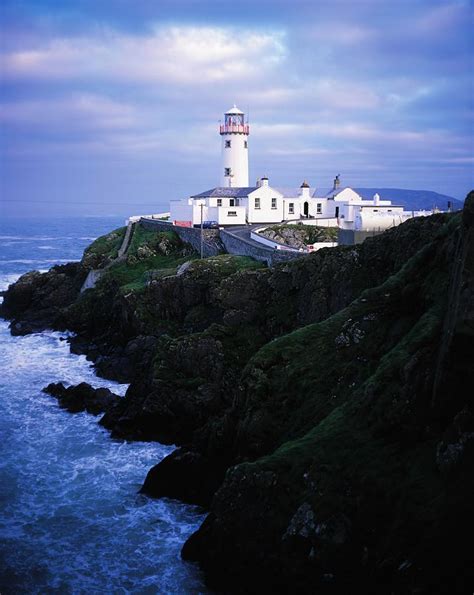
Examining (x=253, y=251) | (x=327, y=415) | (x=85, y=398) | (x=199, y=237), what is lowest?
(x=85, y=398)

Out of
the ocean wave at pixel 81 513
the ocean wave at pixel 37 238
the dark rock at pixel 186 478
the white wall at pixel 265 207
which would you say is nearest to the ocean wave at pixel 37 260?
the white wall at pixel 265 207

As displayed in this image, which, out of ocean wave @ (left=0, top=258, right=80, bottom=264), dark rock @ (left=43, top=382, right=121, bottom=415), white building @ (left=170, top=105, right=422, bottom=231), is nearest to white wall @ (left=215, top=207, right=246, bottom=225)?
white building @ (left=170, top=105, right=422, bottom=231)

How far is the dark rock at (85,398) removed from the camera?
3428 centimetres

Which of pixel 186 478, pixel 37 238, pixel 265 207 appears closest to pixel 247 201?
pixel 265 207

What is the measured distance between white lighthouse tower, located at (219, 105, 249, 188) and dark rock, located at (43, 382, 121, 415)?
134ft

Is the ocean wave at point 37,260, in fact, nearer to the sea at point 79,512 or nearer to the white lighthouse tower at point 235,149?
the white lighthouse tower at point 235,149

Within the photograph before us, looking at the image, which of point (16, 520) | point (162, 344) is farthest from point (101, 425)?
point (16, 520)

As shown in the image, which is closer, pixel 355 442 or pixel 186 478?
pixel 355 442

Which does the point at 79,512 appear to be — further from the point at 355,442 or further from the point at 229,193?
the point at 229,193

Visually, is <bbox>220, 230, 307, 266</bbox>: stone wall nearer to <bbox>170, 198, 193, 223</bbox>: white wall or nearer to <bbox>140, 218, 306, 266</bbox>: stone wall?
<bbox>140, 218, 306, 266</bbox>: stone wall

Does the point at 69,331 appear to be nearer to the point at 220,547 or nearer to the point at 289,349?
the point at 289,349

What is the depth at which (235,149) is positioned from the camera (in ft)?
240

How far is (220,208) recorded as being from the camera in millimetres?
64188

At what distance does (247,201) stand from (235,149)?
32.9 feet
